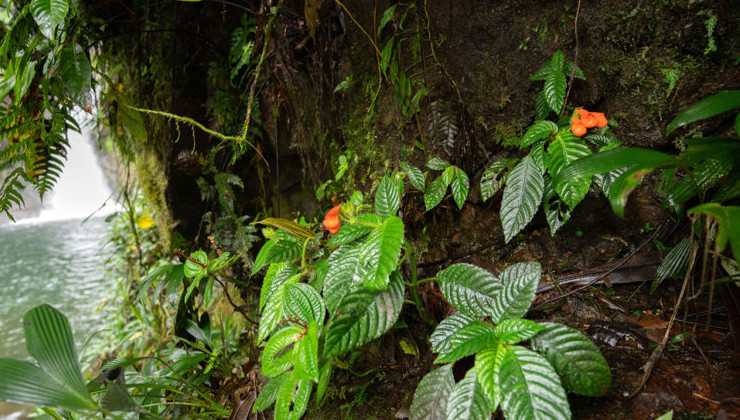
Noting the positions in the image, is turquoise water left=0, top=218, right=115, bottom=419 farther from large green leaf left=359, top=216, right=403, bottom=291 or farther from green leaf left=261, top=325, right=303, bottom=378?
large green leaf left=359, top=216, right=403, bottom=291

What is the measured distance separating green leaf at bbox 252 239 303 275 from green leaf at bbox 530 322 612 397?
2.44ft

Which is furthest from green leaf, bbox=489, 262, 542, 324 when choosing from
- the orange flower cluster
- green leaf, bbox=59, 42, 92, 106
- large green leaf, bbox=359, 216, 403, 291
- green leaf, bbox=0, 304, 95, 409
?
green leaf, bbox=59, 42, 92, 106

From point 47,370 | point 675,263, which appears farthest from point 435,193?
point 47,370

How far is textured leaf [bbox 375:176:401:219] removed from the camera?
1.05m

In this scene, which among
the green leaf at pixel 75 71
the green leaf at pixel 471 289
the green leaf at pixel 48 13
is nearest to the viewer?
the green leaf at pixel 471 289

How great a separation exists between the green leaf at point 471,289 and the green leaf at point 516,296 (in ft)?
0.06

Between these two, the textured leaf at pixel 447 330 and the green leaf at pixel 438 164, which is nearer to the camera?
the textured leaf at pixel 447 330

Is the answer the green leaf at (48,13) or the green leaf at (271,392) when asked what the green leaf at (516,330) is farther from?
the green leaf at (48,13)

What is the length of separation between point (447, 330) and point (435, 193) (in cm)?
55

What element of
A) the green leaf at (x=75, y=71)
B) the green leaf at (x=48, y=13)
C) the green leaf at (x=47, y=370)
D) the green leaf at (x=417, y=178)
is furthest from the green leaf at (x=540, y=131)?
the green leaf at (x=75, y=71)

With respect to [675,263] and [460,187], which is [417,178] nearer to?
[460,187]

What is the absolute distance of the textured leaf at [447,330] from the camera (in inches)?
33.6

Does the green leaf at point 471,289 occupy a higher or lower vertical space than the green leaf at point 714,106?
lower

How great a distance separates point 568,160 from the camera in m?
1.03
